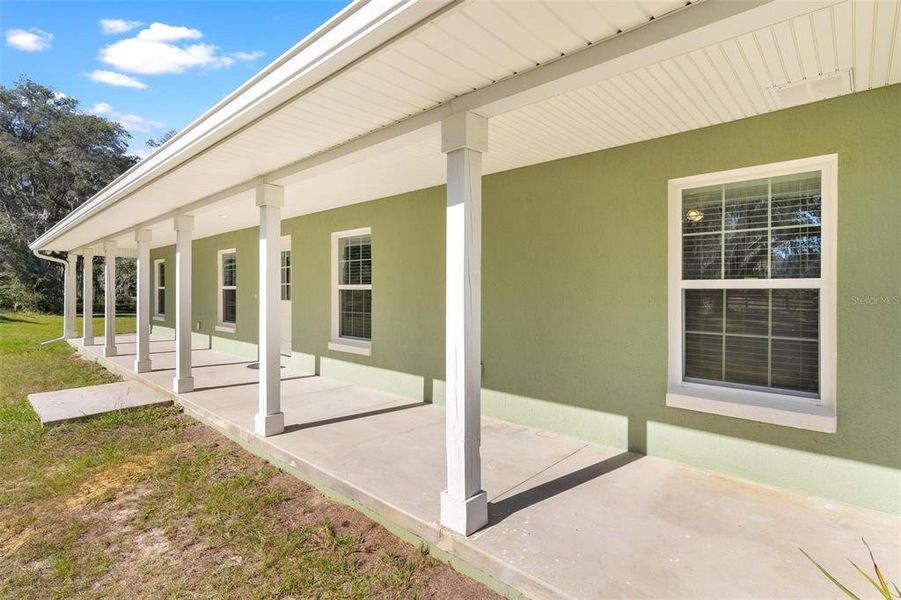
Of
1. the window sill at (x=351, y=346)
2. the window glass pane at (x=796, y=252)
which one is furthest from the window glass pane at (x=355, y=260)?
the window glass pane at (x=796, y=252)

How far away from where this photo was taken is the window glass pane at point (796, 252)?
10.3 feet

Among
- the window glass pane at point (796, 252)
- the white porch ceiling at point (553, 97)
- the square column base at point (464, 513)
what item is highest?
the white porch ceiling at point (553, 97)

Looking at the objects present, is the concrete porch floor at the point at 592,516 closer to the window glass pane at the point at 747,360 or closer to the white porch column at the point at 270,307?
the white porch column at the point at 270,307

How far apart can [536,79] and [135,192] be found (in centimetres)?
490

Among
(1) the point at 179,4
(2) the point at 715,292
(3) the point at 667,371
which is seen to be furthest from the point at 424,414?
(1) the point at 179,4

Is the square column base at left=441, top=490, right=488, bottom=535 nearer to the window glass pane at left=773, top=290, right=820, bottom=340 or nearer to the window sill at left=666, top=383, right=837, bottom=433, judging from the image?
the window sill at left=666, top=383, right=837, bottom=433

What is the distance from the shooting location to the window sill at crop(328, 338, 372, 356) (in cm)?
626

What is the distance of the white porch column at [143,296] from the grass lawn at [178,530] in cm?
261

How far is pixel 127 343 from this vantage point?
11.5m

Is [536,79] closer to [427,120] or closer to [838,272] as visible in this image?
[427,120]

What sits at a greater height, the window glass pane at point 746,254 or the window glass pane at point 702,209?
the window glass pane at point 702,209

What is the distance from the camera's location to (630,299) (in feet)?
12.5

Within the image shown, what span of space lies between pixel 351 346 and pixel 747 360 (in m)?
4.74

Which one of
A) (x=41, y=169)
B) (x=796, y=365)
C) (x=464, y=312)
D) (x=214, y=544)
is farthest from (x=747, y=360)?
(x=41, y=169)
